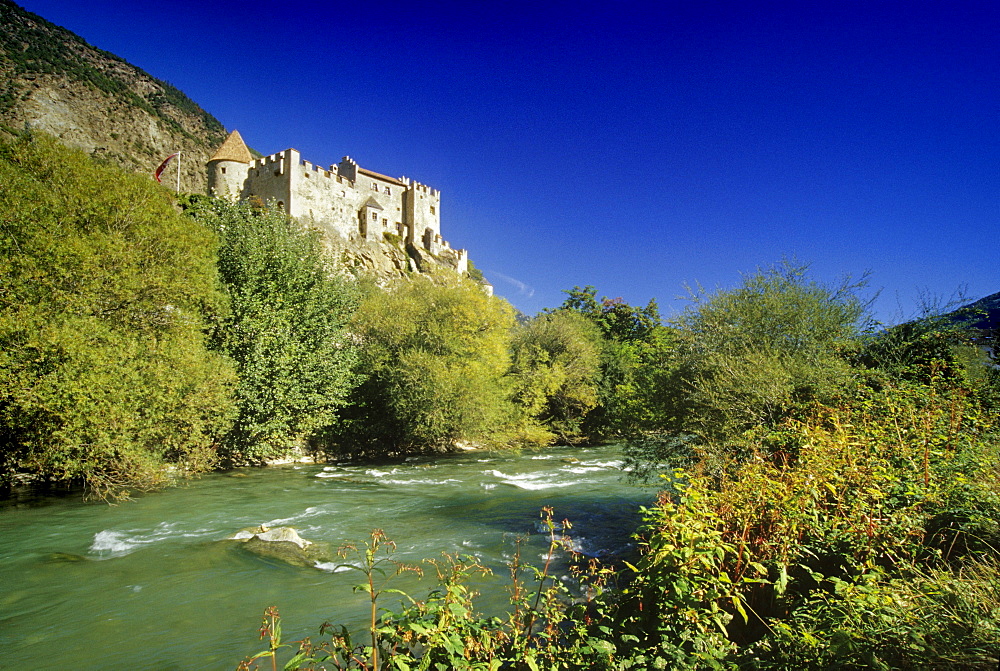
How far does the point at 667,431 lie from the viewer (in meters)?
14.1

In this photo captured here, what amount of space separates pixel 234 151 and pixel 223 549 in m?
52.7

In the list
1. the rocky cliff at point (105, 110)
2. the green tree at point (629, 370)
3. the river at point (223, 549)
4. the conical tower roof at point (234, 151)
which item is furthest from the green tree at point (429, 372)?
the conical tower roof at point (234, 151)

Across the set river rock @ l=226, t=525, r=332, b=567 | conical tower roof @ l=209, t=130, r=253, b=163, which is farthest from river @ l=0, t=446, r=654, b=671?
conical tower roof @ l=209, t=130, r=253, b=163

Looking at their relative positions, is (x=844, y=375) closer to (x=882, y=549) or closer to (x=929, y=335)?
(x=929, y=335)

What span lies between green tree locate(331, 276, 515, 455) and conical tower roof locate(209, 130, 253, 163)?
35461mm

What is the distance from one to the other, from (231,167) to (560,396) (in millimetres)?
42004

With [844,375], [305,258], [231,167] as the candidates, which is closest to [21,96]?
[231,167]

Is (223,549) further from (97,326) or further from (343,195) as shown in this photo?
(343,195)

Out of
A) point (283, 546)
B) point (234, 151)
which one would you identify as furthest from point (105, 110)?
point (283, 546)

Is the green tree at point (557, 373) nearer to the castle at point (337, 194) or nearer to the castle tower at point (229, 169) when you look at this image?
the castle at point (337, 194)

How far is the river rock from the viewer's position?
9.34m

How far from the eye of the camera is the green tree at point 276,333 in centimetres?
1833

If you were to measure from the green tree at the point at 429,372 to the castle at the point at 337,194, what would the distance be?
1034 inches

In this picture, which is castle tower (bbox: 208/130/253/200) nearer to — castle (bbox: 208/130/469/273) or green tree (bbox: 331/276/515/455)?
castle (bbox: 208/130/469/273)
